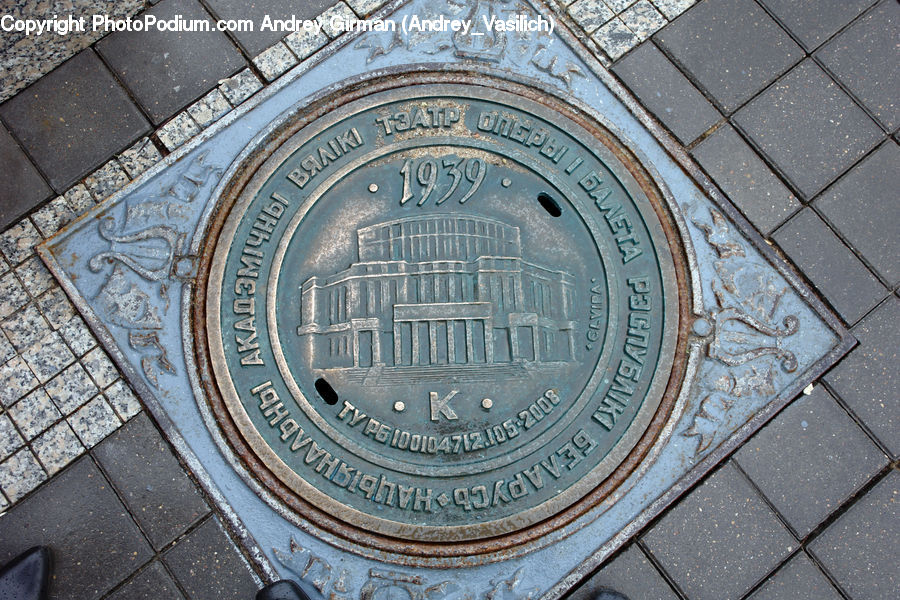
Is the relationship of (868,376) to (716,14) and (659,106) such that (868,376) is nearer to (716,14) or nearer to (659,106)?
(659,106)

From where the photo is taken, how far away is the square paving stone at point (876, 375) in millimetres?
2783

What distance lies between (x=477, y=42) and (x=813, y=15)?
1.55m

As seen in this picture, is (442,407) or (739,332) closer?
(442,407)

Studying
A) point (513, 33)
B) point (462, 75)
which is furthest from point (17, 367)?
point (513, 33)

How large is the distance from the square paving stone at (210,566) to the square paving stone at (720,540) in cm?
161

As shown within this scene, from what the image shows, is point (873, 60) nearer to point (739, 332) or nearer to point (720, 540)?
point (739, 332)

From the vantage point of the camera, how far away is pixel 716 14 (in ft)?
10.1

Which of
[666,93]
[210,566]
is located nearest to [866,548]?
[666,93]

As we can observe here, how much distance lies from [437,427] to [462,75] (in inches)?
60.4

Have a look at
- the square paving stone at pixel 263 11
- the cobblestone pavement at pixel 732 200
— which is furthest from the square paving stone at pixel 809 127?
the square paving stone at pixel 263 11

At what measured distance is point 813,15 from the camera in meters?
3.08

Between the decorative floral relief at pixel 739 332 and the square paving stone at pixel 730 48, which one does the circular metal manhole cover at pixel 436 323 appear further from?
the square paving stone at pixel 730 48

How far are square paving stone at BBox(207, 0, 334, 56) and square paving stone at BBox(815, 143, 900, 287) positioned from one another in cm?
240

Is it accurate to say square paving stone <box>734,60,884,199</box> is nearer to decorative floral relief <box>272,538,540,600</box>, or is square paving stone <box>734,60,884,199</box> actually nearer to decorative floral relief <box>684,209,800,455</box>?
decorative floral relief <box>684,209,800,455</box>
